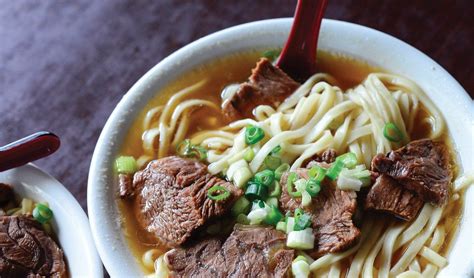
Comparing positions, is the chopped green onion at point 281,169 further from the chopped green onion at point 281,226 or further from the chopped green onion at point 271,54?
the chopped green onion at point 271,54

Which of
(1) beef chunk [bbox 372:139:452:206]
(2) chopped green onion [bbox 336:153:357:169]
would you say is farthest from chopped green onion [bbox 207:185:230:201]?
(1) beef chunk [bbox 372:139:452:206]

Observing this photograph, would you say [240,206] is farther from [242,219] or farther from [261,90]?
[261,90]

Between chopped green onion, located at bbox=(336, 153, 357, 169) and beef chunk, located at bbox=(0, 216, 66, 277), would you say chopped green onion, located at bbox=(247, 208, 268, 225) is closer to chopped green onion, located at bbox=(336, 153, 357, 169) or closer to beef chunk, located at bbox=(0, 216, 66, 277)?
chopped green onion, located at bbox=(336, 153, 357, 169)

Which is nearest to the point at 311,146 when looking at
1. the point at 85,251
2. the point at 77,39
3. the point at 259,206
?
the point at 259,206

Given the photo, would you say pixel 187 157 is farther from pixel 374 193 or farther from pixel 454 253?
pixel 454 253

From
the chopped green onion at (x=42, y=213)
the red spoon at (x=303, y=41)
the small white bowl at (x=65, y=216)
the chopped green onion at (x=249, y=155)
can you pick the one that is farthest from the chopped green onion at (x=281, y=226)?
the chopped green onion at (x=42, y=213)

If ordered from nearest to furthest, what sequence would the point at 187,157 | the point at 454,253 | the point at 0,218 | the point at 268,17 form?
the point at 454,253 < the point at 0,218 < the point at 187,157 < the point at 268,17
